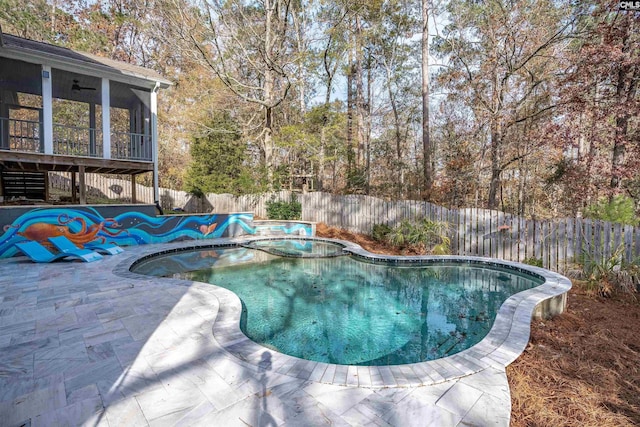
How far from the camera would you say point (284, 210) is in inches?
487

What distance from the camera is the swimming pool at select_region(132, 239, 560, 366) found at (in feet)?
11.5

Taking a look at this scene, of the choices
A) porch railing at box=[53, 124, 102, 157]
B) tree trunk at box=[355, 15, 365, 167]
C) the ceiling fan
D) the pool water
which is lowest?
the pool water

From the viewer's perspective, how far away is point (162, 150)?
20.1 m

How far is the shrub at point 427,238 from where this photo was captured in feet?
26.3

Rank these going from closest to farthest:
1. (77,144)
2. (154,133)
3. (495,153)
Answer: (77,144), (154,133), (495,153)

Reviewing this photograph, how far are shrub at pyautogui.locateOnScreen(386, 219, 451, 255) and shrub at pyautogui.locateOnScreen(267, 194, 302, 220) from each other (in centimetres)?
512

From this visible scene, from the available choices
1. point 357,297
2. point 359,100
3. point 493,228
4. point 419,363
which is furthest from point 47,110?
point 359,100

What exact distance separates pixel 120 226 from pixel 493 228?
9.69 meters

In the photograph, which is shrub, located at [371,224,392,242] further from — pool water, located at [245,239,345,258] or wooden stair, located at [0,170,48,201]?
wooden stair, located at [0,170,48,201]

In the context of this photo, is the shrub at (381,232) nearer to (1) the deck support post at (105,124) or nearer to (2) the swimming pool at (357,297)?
(2) the swimming pool at (357,297)

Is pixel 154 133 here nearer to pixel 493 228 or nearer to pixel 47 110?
pixel 47 110

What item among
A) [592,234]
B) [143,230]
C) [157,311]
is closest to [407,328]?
[157,311]

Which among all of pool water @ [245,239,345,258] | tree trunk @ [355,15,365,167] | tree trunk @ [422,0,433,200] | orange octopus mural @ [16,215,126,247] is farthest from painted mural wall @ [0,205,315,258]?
tree trunk @ [355,15,365,167]

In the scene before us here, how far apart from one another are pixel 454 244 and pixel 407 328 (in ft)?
16.0
